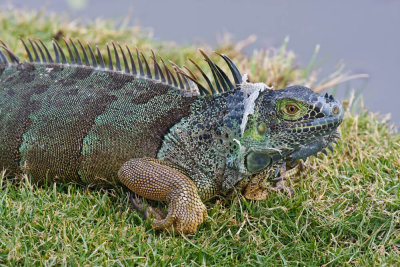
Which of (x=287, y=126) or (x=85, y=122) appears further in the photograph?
(x=85, y=122)

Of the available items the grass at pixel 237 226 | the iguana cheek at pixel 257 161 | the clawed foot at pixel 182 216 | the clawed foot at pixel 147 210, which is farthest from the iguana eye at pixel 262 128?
the clawed foot at pixel 147 210

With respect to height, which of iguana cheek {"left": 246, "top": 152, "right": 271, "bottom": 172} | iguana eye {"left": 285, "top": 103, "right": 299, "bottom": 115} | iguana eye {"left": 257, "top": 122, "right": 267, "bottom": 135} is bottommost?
iguana cheek {"left": 246, "top": 152, "right": 271, "bottom": 172}

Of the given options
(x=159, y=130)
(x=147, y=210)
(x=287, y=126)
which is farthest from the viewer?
(x=159, y=130)

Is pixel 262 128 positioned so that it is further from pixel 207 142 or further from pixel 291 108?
pixel 207 142

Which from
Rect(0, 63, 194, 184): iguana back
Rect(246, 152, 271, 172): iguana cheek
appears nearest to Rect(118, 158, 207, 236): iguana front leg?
Rect(0, 63, 194, 184): iguana back

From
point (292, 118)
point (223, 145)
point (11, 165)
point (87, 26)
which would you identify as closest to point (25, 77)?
point (11, 165)

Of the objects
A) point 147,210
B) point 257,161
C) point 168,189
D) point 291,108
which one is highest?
point 291,108

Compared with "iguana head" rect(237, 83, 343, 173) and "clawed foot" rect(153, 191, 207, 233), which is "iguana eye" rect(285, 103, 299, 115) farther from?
"clawed foot" rect(153, 191, 207, 233)

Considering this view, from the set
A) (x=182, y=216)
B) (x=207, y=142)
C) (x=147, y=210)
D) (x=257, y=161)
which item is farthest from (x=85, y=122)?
(x=257, y=161)
